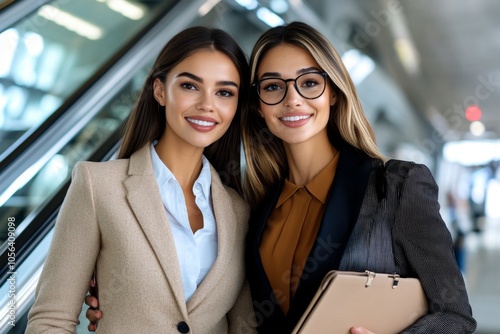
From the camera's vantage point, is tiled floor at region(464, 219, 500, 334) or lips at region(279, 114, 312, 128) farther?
tiled floor at region(464, 219, 500, 334)

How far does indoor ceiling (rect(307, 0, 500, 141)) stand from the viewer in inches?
480

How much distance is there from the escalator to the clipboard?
71.5 inches

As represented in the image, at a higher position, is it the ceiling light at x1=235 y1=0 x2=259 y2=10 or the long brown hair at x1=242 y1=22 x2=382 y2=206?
the ceiling light at x1=235 y1=0 x2=259 y2=10

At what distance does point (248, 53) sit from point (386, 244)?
6067 mm

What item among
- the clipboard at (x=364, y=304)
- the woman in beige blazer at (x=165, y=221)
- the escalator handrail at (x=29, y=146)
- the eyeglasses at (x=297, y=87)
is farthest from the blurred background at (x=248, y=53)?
the clipboard at (x=364, y=304)

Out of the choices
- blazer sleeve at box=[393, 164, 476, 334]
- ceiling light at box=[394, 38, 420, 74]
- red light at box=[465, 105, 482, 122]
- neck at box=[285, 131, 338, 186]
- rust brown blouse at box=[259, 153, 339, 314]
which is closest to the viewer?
blazer sleeve at box=[393, 164, 476, 334]

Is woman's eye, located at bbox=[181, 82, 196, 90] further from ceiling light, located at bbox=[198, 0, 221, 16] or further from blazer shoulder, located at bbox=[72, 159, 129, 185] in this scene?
ceiling light, located at bbox=[198, 0, 221, 16]

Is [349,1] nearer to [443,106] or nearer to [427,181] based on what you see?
[443,106]

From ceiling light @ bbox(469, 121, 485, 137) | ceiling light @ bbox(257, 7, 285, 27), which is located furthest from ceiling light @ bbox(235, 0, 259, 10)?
ceiling light @ bbox(469, 121, 485, 137)

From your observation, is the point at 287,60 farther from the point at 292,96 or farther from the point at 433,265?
the point at 433,265

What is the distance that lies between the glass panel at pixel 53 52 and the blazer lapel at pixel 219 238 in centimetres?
208

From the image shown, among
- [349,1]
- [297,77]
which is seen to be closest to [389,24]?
[349,1]

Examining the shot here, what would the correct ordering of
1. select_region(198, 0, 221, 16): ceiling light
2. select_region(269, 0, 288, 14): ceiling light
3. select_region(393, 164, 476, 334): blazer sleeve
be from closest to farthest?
select_region(393, 164, 476, 334): blazer sleeve, select_region(198, 0, 221, 16): ceiling light, select_region(269, 0, 288, 14): ceiling light

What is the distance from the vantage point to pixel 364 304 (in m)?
1.94
